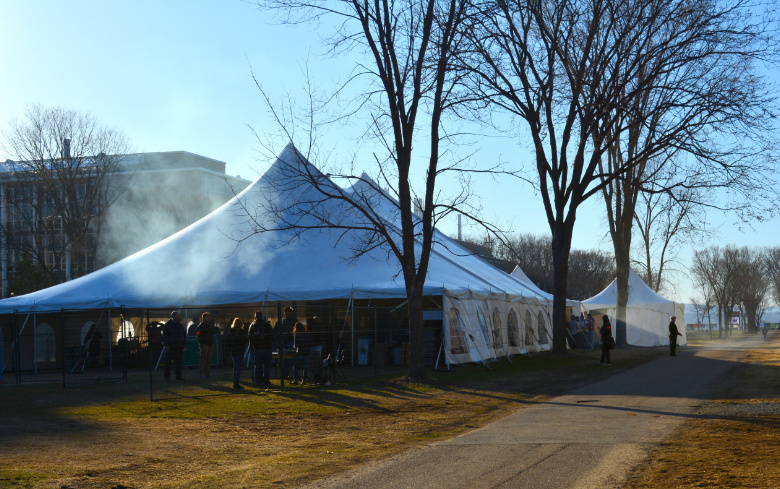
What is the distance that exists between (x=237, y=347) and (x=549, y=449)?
360 inches

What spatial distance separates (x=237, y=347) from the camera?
15.4 metres

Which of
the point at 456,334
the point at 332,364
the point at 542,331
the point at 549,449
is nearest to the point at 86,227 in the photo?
the point at 542,331

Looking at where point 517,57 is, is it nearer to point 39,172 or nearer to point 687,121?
point 687,121

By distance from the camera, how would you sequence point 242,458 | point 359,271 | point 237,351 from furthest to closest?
point 359,271 → point 237,351 → point 242,458

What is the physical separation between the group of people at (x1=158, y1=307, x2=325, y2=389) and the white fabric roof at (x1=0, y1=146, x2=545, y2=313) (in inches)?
116

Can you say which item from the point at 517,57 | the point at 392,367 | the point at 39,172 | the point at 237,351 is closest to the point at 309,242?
the point at 392,367

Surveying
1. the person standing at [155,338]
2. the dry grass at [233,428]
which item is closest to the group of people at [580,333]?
the dry grass at [233,428]

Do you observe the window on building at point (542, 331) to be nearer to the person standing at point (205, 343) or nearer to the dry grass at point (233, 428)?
the dry grass at point (233, 428)

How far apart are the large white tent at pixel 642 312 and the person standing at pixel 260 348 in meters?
26.8

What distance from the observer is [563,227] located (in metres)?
24.6

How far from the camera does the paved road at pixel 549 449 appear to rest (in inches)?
247

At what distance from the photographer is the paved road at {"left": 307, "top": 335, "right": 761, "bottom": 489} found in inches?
247

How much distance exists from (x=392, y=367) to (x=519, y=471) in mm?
12679

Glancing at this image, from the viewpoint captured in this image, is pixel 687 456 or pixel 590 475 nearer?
pixel 590 475
